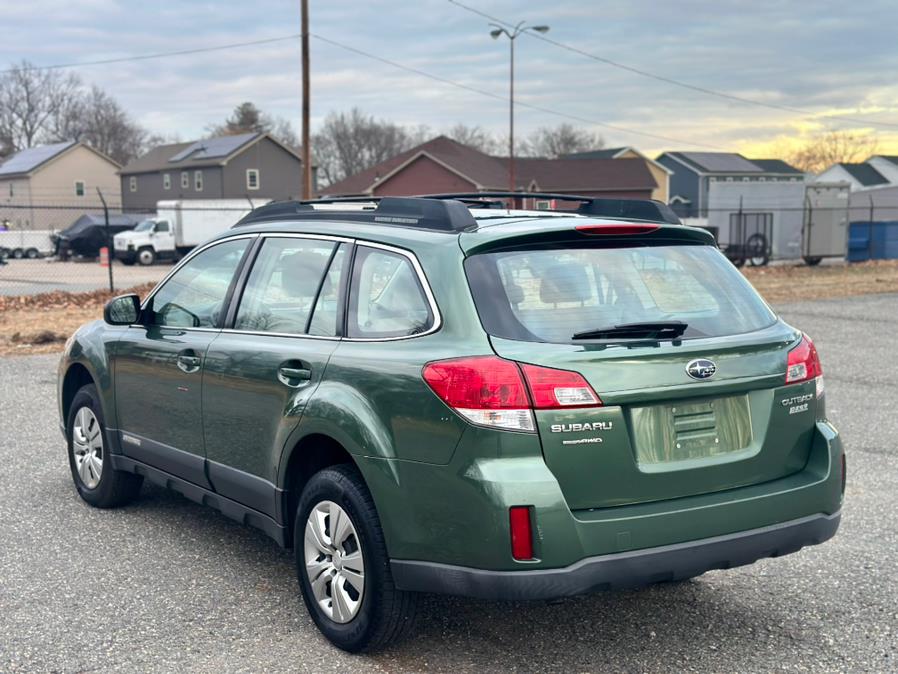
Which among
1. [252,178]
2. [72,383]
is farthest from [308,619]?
[252,178]

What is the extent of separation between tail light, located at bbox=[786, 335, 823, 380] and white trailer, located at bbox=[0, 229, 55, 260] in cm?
4699

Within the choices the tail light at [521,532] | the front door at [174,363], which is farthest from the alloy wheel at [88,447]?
the tail light at [521,532]

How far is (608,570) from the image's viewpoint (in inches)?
131

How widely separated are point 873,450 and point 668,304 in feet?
14.4

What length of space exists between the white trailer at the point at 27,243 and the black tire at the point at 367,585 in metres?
46.4

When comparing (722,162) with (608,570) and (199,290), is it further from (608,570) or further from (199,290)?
(608,570)

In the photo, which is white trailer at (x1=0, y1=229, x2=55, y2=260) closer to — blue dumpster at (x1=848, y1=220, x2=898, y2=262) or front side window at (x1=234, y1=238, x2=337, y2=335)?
blue dumpster at (x1=848, y1=220, x2=898, y2=262)

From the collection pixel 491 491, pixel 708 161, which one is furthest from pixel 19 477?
pixel 708 161

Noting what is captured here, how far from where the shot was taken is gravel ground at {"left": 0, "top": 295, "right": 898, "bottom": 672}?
3.85 m

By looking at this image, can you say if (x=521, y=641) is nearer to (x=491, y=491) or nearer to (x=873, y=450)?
(x=491, y=491)

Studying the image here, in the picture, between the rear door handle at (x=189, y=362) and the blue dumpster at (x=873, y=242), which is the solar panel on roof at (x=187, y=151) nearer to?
the blue dumpster at (x=873, y=242)

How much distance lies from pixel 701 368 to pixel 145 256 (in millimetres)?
40196

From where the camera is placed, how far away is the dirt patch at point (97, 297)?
1434 centimetres

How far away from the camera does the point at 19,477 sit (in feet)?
22.0
